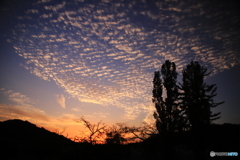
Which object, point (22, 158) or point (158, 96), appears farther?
point (22, 158)

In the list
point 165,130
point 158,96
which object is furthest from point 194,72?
point 165,130

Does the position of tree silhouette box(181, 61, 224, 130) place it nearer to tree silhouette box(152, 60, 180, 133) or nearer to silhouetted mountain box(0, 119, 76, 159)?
tree silhouette box(152, 60, 180, 133)

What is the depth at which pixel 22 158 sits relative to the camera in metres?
23.9

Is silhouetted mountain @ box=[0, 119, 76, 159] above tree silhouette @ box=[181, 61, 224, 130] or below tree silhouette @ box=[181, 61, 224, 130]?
below

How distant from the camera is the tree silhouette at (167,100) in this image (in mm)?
17656

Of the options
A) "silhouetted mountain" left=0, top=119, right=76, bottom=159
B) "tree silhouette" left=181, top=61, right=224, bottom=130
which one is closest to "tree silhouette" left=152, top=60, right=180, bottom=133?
"tree silhouette" left=181, top=61, right=224, bottom=130

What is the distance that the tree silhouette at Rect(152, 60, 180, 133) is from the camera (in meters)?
17.7

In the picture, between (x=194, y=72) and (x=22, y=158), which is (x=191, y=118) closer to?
(x=194, y=72)

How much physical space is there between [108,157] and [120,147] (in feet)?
7.46

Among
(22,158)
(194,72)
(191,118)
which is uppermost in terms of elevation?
(194,72)

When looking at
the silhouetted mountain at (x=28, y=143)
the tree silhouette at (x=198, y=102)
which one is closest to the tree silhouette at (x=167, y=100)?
the tree silhouette at (x=198, y=102)

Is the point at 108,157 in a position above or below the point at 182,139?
below

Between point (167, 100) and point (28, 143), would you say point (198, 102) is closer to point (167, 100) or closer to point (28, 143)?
point (167, 100)

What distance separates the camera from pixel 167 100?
19.4 meters
